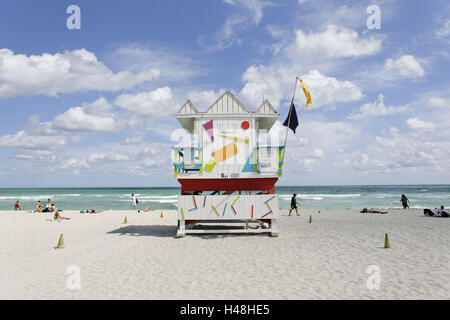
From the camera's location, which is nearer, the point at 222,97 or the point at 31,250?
the point at 31,250

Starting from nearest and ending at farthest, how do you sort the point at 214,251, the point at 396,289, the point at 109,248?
the point at 396,289, the point at 214,251, the point at 109,248

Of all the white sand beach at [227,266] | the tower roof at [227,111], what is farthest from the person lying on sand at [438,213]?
the tower roof at [227,111]

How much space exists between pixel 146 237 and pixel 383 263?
36.3 ft

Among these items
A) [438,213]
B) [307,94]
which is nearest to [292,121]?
[307,94]

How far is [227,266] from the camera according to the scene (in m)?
9.76

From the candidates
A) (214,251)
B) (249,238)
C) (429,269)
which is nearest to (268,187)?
→ (249,238)

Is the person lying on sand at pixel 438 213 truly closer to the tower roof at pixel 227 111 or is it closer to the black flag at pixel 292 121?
the black flag at pixel 292 121

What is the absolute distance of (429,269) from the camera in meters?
9.37

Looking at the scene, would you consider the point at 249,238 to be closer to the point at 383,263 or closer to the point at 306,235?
the point at 306,235

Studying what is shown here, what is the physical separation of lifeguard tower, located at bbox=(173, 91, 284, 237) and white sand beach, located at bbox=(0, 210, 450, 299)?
4.49 feet

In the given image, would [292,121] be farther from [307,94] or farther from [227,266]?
[227,266]

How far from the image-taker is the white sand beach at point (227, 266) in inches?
291

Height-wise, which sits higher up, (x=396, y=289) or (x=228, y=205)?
(x=228, y=205)
